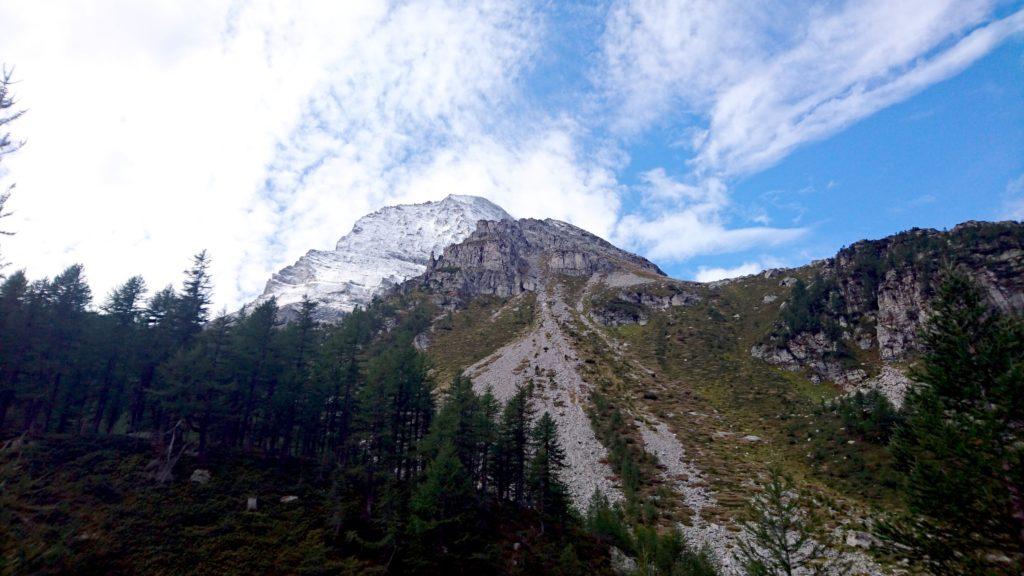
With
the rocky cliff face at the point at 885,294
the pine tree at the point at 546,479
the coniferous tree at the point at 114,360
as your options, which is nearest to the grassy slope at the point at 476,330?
the pine tree at the point at 546,479

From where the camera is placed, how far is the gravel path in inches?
2527

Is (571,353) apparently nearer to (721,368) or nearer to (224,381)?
(721,368)

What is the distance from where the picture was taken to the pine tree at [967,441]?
16.6 m

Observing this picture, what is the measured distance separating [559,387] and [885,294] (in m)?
73.0

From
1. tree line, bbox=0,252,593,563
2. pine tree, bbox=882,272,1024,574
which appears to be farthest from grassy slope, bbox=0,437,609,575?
pine tree, bbox=882,272,1024,574

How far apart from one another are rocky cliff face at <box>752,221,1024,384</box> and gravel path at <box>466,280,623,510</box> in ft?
156

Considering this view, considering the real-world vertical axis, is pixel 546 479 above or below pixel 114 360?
below

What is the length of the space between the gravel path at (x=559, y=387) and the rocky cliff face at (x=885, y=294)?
4763cm

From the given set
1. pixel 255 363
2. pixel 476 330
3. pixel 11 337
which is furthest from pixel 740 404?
pixel 11 337

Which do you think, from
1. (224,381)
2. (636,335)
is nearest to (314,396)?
(224,381)

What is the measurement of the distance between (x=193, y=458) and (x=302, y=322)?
19.1 metres

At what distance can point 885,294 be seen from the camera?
98500mm

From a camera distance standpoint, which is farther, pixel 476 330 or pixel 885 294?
pixel 476 330

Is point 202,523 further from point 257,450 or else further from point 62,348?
point 62,348
